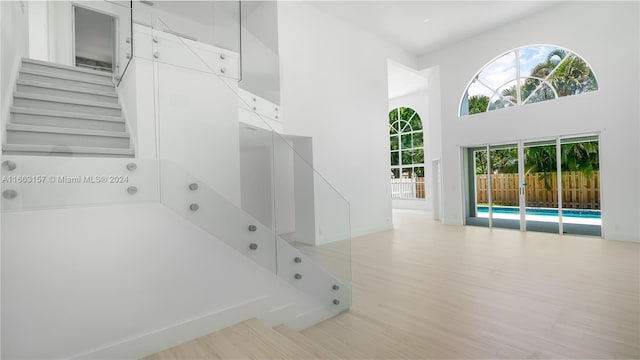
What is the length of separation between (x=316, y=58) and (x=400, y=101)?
800 cm

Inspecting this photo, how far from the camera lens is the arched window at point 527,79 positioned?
277 inches

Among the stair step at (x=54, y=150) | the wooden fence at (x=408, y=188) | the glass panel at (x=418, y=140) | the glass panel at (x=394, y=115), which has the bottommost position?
the wooden fence at (x=408, y=188)

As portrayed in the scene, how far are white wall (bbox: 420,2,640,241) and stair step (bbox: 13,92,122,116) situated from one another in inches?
340

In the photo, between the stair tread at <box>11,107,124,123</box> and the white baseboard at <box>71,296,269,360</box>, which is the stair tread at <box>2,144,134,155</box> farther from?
the white baseboard at <box>71,296,269,360</box>

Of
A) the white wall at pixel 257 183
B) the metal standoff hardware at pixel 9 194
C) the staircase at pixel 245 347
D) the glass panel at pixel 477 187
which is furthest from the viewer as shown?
the glass panel at pixel 477 187

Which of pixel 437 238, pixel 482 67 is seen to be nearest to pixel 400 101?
pixel 482 67

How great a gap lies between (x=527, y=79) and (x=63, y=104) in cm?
925

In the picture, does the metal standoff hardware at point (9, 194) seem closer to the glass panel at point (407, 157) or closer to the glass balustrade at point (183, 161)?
the glass balustrade at point (183, 161)

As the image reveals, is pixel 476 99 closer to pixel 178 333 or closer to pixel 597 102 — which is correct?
pixel 597 102

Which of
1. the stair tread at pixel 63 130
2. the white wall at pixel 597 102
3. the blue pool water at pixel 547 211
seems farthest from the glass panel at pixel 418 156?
the stair tread at pixel 63 130

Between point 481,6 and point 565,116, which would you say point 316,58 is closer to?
point 481,6

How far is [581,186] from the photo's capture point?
703cm

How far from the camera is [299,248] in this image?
10.4ft

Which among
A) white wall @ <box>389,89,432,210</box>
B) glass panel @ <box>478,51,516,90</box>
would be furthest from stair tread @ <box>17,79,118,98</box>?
white wall @ <box>389,89,432,210</box>
